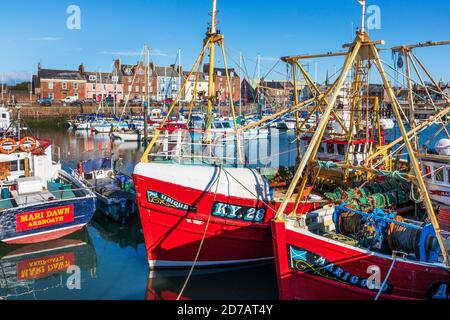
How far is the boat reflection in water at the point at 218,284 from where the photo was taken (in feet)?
50.6

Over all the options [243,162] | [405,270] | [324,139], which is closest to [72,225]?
[243,162]

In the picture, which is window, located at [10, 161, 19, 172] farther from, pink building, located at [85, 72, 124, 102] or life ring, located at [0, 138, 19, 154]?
pink building, located at [85, 72, 124, 102]

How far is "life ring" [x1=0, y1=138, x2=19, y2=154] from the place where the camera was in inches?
818

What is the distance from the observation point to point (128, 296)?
15.1 metres

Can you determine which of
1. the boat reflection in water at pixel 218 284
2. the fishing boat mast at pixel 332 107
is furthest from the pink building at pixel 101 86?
the fishing boat mast at pixel 332 107

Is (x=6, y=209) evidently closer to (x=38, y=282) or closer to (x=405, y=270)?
(x=38, y=282)

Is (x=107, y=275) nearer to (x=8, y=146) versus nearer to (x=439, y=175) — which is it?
(x=8, y=146)

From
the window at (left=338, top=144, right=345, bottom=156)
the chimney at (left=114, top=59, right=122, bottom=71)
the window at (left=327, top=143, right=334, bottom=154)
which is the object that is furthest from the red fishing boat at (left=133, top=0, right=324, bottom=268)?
A: the chimney at (left=114, top=59, right=122, bottom=71)

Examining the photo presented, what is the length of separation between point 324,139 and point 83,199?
11370mm

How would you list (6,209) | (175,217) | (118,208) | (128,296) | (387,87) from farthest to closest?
(118,208)
(6,209)
(175,217)
(128,296)
(387,87)

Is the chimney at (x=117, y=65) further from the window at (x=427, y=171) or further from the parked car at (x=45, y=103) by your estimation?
the window at (x=427, y=171)

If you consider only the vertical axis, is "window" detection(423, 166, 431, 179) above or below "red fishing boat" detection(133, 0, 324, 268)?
above

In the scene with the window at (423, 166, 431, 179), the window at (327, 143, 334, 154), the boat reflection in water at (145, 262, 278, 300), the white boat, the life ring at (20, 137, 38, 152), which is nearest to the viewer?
the boat reflection in water at (145, 262, 278, 300)

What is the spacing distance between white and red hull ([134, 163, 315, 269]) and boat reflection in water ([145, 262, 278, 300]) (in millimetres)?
385
